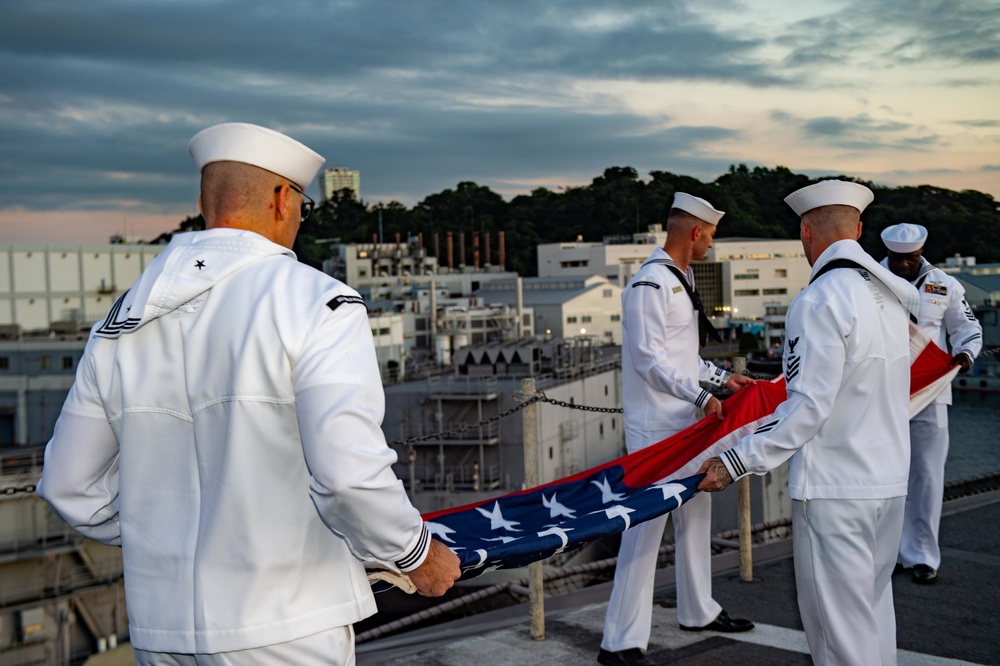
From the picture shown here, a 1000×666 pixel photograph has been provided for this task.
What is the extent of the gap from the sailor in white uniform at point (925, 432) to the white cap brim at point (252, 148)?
16.9 ft

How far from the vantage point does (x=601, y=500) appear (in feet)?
15.9

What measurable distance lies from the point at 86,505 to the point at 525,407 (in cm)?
315

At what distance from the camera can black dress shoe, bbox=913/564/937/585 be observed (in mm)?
6617

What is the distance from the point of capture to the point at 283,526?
8.13ft

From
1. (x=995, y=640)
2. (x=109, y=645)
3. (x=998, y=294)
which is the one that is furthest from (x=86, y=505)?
(x=998, y=294)

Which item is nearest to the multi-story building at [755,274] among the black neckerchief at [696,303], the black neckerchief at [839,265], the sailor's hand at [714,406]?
the black neckerchief at [696,303]

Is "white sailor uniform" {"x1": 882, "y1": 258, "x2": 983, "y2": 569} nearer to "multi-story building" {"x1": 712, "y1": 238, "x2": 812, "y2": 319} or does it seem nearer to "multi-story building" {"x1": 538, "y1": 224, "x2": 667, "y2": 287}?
"multi-story building" {"x1": 712, "y1": 238, "x2": 812, "y2": 319}

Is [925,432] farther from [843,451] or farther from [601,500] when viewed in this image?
[843,451]

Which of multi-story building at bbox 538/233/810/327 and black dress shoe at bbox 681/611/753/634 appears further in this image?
multi-story building at bbox 538/233/810/327

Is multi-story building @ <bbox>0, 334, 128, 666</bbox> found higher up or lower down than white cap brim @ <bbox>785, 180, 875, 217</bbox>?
lower down

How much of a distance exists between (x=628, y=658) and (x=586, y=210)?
112 meters

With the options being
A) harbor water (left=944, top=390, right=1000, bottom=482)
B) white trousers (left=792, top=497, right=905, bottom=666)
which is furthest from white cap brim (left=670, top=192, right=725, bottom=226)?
harbor water (left=944, top=390, right=1000, bottom=482)

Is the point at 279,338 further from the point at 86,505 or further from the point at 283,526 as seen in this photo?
the point at 86,505

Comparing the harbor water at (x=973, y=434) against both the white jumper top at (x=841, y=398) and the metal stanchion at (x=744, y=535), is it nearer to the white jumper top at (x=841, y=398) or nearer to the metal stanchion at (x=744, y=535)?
the metal stanchion at (x=744, y=535)
